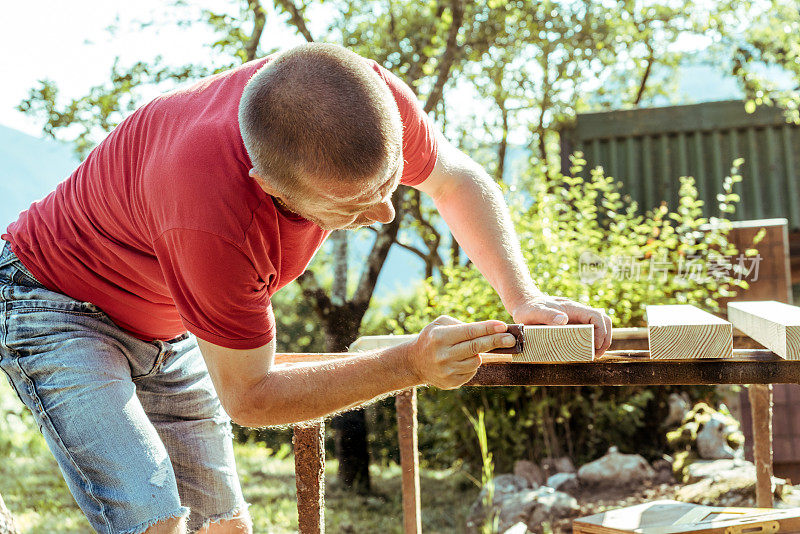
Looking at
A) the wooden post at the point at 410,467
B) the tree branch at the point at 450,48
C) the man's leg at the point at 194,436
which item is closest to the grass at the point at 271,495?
the wooden post at the point at 410,467

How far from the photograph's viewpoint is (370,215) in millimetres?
1593

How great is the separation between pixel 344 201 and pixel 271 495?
4.54 m

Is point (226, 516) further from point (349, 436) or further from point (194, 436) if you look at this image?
point (349, 436)

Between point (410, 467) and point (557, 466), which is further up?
point (410, 467)

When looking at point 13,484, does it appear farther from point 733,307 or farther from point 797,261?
point 797,261

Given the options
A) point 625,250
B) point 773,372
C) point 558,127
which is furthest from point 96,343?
point 558,127

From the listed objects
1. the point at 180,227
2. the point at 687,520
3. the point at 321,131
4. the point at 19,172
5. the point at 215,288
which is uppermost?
the point at 19,172

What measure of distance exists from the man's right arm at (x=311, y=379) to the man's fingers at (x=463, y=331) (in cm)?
3

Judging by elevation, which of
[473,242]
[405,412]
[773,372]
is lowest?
[405,412]

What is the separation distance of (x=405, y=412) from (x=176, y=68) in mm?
3569

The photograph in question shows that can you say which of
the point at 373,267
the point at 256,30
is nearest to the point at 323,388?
the point at 373,267

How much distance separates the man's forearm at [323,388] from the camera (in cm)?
159

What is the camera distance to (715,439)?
4.64 m

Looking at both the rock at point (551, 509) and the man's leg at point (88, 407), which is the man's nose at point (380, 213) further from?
the rock at point (551, 509)
